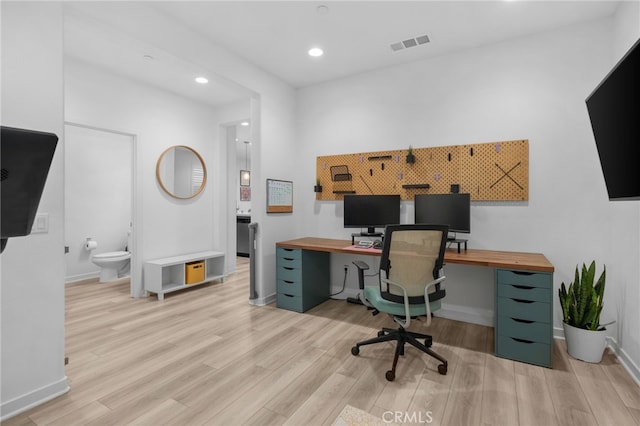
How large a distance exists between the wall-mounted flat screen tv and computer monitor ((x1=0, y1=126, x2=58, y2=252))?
201cm

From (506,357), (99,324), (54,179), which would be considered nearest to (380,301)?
(506,357)

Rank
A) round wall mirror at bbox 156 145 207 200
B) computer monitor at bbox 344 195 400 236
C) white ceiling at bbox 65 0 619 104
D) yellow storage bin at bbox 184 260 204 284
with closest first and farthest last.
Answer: white ceiling at bbox 65 0 619 104 < computer monitor at bbox 344 195 400 236 < yellow storage bin at bbox 184 260 204 284 < round wall mirror at bbox 156 145 207 200

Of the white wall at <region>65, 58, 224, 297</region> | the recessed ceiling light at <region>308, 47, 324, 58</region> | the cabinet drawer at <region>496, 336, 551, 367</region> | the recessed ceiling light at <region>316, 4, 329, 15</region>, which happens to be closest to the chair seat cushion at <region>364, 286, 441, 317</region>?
the cabinet drawer at <region>496, 336, 551, 367</region>

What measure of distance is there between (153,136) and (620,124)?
15.2 feet

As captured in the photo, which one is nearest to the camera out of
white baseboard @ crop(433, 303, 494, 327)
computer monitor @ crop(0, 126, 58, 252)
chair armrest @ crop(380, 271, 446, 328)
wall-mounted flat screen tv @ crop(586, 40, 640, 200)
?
computer monitor @ crop(0, 126, 58, 252)

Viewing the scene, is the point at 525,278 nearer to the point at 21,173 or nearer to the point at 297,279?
the point at 297,279

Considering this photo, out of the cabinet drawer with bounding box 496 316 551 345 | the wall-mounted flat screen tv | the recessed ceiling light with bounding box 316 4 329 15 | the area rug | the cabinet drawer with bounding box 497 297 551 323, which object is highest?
the recessed ceiling light with bounding box 316 4 329 15

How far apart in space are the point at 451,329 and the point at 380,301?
1180 mm

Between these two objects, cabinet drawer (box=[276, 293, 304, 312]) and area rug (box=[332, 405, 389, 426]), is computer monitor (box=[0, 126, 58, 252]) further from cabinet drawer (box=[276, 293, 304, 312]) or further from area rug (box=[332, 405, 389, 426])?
cabinet drawer (box=[276, 293, 304, 312])

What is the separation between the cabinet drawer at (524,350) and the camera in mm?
2271


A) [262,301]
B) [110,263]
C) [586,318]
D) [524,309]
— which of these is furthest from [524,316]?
[110,263]

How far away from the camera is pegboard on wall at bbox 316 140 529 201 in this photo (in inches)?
117

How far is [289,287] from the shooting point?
11.6 feet

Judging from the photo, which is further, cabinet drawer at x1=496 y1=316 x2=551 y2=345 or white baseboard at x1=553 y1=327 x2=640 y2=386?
cabinet drawer at x1=496 y1=316 x2=551 y2=345
